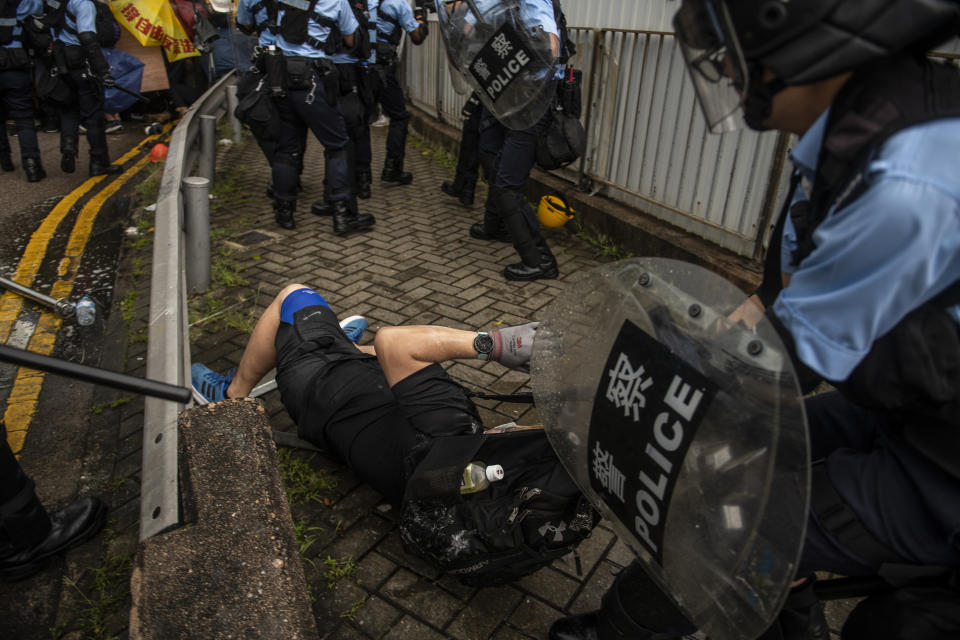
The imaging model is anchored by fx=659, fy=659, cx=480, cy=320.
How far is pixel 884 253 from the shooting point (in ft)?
3.32

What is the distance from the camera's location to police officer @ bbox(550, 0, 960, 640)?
1.01 metres

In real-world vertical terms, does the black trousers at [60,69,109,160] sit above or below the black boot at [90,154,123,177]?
above

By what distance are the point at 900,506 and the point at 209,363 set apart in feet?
10.9

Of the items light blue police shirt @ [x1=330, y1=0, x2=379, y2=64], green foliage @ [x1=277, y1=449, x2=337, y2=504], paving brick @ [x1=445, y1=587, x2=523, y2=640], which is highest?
light blue police shirt @ [x1=330, y1=0, x2=379, y2=64]

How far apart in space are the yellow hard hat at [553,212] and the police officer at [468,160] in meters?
1.00

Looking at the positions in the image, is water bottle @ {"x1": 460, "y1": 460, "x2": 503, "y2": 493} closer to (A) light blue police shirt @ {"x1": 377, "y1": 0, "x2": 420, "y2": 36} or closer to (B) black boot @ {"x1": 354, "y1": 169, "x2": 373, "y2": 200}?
(B) black boot @ {"x1": 354, "y1": 169, "x2": 373, "y2": 200}

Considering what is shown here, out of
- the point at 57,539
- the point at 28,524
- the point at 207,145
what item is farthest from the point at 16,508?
the point at 207,145

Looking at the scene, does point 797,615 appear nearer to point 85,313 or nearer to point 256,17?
point 85,313

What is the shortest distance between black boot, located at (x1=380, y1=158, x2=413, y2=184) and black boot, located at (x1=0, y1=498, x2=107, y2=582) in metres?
5.28

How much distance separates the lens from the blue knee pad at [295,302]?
9.68 feet

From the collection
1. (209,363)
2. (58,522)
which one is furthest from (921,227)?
(209,363)

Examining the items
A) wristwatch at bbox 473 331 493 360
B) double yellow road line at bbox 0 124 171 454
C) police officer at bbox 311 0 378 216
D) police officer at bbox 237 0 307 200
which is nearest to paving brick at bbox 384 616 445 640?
wristwatch at bbox 473 331 493 360

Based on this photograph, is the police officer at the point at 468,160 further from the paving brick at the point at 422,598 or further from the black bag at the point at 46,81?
the paving brick at the point at 422,598

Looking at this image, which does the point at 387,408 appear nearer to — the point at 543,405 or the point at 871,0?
the point at 543,405
